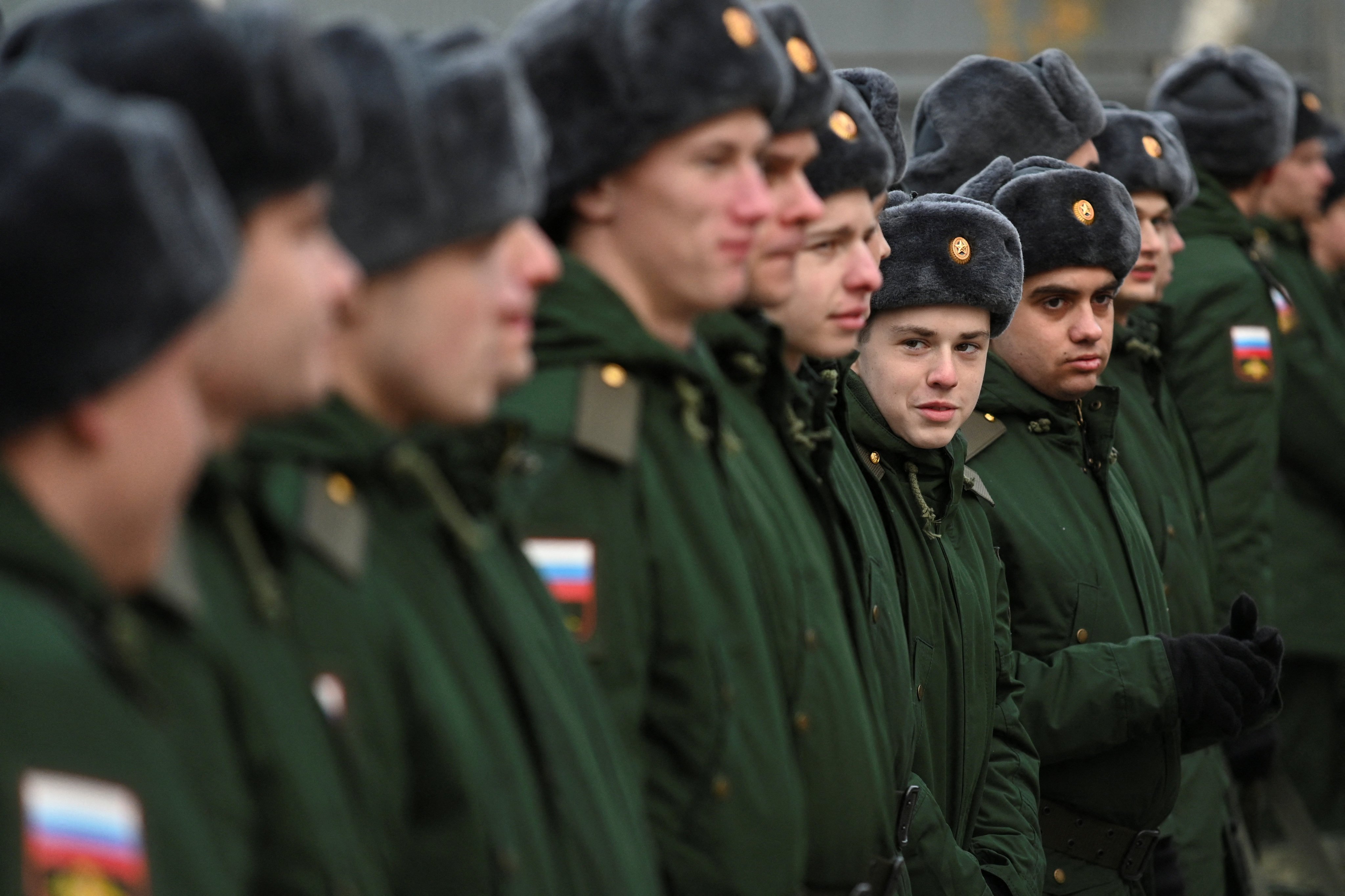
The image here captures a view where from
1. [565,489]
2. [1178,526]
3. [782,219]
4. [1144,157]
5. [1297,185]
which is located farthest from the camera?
[1297,185]

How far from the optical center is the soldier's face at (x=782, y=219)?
301 centimetres

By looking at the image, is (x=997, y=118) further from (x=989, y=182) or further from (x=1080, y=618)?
(x=1080, y=618)

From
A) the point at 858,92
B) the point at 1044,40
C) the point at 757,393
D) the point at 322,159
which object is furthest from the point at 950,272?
the point at 1044,40

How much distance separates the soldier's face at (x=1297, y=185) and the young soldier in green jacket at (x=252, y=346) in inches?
237

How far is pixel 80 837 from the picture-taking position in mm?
1513

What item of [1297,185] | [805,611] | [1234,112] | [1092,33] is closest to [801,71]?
[805,611]

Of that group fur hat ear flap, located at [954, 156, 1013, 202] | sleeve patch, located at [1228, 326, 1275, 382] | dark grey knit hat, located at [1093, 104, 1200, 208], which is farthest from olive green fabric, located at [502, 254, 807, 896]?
sleeve patch, located at [1228, 326, 1275, 382]

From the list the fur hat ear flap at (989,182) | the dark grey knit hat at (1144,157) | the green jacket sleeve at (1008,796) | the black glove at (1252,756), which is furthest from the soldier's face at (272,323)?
the black glove at (1252,756)

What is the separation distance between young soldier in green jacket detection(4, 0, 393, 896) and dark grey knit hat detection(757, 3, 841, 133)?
129cm

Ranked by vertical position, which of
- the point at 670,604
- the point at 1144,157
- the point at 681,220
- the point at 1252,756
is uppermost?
the point at 681,220

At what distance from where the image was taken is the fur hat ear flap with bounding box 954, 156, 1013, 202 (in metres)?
4.85

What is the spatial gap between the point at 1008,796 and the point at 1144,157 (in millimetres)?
2095

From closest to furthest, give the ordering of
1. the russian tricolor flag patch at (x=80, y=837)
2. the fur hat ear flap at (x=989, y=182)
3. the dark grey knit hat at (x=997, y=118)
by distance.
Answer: the russian tricolor flag patch at (x=80, y=837), the fur hat ear flap at (x=989, y=182), the dark grey knit hat at (x=997, y=118)

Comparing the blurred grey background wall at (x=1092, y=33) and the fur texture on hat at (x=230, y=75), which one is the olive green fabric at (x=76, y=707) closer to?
the fur texture on hat at (x=230, y=75)
